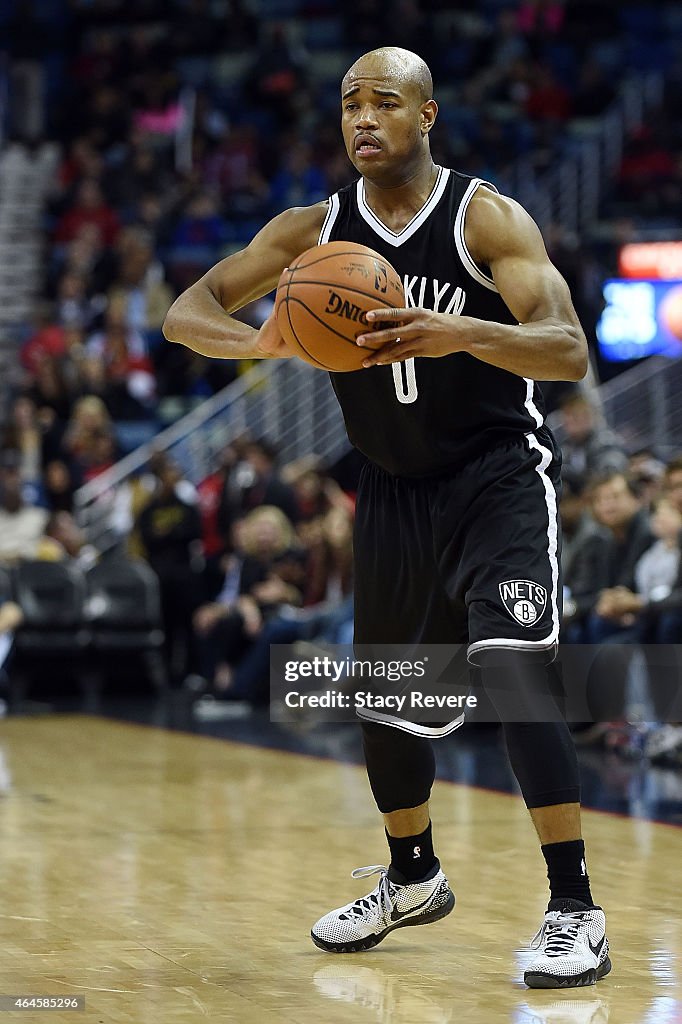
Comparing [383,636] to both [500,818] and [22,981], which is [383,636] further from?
[500,818]

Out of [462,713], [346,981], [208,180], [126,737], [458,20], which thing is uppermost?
[458,20]

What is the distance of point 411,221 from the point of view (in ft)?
13.4

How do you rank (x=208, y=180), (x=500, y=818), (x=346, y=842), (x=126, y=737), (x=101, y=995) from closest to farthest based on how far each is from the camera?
(x=101, y=995) < (x=346, y=842) < (x=500, y=818) < (x=126, y=737) < (x=208, y=180)

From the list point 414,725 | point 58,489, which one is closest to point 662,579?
point 414,725

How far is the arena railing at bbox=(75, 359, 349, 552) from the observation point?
13984mm

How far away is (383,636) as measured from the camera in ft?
13.6

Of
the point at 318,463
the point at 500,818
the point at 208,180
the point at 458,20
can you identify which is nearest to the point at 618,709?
the point at 500,818

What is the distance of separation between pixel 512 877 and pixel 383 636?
55.6 inches

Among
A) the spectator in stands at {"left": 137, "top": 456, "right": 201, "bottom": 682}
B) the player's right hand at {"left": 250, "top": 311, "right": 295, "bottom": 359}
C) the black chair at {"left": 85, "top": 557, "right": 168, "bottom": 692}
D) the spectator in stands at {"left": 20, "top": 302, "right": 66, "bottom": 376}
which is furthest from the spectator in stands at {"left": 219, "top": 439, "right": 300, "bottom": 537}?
the player's right hand at {"left": 250, "top": 311, "right": 295, "bottom": 359}

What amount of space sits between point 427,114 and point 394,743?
61.9 inches

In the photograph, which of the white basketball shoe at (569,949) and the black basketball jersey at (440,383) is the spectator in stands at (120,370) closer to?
the black basketball jersey at (440,383)

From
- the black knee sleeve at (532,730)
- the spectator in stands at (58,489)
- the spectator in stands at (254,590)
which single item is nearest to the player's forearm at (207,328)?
the black knee sleeve at (532,730)

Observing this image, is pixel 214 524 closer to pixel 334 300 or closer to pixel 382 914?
pixel 382 914

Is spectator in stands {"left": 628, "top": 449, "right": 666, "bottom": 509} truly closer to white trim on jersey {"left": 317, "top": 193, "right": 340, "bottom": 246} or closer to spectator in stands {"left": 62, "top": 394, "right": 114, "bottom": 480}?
spectator in stands {"left": 62, "top": 394, "right": 114, "bottom": 480}
